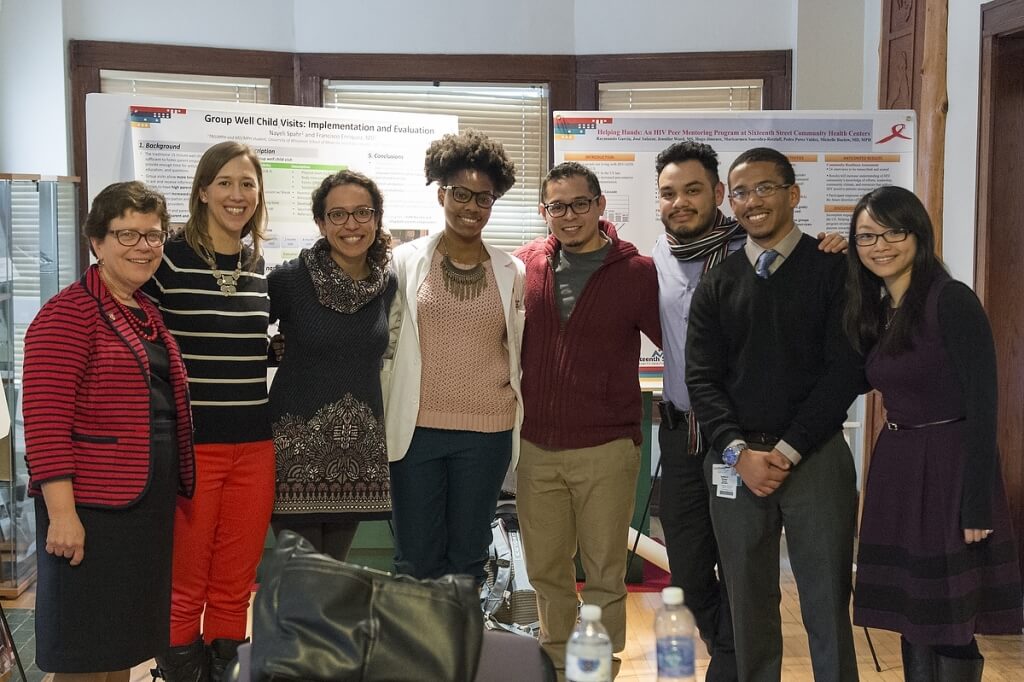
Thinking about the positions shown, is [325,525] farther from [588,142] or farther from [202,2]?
[202,2]

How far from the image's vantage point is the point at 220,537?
2564 millimetres

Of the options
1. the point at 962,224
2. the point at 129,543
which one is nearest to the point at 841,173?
the point at 962,224

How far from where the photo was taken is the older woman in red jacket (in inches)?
85.2

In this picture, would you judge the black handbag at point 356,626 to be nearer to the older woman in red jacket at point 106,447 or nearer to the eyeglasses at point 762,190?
the older woman in red jacket at point 106,447

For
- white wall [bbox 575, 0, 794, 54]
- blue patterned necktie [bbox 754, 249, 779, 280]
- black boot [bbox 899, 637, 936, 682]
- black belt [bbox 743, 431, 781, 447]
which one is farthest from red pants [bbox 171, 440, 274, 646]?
white wall [bbox 575, 0, 794, 54]

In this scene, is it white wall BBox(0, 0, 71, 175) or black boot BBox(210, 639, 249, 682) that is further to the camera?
white wall BBox(0, 0, 71, 175)

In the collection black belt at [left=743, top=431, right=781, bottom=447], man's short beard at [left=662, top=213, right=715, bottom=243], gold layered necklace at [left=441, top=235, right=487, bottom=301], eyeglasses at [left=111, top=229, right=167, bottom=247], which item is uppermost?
man's short beard at [left=662, top=213, right=715, bottom=243]

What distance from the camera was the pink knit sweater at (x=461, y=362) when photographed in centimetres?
270

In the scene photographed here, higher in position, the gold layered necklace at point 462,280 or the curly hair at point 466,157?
the curly hair at point 466,157

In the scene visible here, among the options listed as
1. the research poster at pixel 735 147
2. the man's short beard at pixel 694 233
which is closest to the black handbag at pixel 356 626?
the man's short beard at pixel 694 233

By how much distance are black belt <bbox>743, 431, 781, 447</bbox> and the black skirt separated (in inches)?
57.0

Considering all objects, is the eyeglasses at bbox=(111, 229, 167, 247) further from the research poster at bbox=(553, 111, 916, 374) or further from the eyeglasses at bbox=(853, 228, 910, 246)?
the research poster at bbox=(553, 111, 916, 374)

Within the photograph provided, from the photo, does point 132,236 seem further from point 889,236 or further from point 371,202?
point 889,236

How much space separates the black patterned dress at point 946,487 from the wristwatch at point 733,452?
1.14 feet
